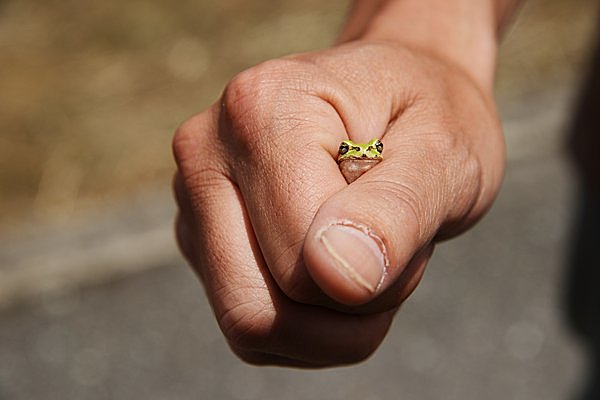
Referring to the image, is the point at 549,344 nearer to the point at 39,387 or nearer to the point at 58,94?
the point at 39,387

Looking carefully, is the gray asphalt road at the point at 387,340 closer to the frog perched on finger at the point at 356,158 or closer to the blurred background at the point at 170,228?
the blurred background at the point at 170,228

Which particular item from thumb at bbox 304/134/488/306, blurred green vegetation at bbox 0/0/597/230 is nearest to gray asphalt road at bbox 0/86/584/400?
blurred green vegetation at bbox 0/0/597/230

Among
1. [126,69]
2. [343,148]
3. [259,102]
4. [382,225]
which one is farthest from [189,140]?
[126,69]

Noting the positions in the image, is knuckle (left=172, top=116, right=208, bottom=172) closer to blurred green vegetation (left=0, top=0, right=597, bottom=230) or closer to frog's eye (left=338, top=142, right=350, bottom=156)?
frog's eye (left=338, top=142, right=350, bottom=156)

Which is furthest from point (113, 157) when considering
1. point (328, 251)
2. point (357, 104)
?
point (328, 251)

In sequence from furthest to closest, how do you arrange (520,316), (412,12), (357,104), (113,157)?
(113,157) → (520,316) → (412,12) → (357,104)

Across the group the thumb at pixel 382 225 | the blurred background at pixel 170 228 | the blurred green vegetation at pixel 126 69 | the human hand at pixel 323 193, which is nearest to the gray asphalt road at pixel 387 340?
the blurred background at pixel 170 228

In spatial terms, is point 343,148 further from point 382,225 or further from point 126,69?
point 126,69
